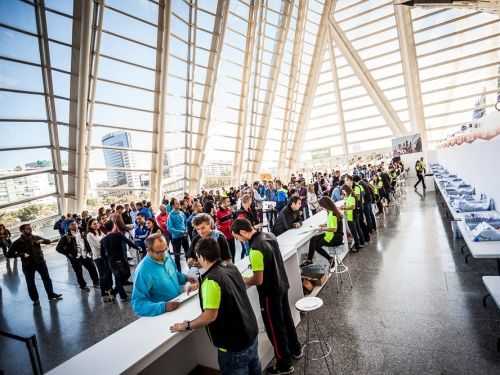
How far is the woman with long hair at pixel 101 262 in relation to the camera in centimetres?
558

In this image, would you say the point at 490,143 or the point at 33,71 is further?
the point at 33,71

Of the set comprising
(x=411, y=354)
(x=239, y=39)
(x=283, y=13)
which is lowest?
(x=411, y=354)

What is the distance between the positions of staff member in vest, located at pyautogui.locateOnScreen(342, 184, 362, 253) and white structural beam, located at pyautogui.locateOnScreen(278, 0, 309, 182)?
1525 centimetres

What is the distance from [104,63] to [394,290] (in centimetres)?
1192

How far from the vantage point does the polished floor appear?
2.91 meters

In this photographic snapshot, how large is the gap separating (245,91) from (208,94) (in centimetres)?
269

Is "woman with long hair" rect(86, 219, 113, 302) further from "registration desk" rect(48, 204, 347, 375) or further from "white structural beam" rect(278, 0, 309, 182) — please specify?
"white structural beam" rect(278, 0, 309, 182)

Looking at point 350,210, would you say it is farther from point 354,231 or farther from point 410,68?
point 410,68

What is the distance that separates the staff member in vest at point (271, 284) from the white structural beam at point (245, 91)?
48.7ft

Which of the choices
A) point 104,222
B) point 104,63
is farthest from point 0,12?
point 104,222

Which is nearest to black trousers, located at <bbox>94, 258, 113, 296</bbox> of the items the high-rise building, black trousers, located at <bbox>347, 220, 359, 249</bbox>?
black trousers, located at <bbox>347, 220, 359, 249</bbox>

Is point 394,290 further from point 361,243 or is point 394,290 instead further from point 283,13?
point 283,13

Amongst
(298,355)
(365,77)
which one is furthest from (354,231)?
(365,77)

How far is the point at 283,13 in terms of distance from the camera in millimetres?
18234
